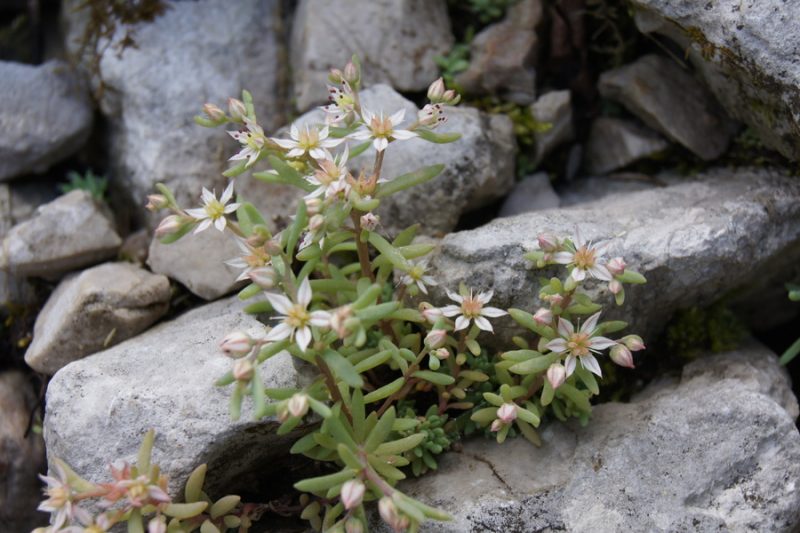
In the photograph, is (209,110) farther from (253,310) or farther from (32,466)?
(32,466)

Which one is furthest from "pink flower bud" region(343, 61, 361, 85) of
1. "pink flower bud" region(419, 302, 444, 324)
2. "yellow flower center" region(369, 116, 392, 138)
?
"pink flower bud" region(419, 302, 444, 324)

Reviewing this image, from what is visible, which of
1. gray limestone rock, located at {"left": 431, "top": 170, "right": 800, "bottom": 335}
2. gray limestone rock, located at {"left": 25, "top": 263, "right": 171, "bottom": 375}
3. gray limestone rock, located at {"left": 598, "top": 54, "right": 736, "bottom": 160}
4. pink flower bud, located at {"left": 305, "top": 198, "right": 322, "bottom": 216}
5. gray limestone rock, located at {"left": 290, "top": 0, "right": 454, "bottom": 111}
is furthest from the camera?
gray limestone rock, located at {"left": 290, "top": 0, "right": 454, "bottom": 111}

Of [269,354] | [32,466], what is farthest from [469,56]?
[32,466]

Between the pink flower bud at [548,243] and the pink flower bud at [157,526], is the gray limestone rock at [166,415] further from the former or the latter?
the pink flower bud at [548,243]

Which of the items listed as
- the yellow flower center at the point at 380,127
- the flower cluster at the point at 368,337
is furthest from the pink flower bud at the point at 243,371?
the yellow flower center at the point at 380,127

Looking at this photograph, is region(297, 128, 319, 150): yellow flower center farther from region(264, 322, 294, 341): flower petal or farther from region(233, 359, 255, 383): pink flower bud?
region(233, 359, 255, 383): pink flower bud

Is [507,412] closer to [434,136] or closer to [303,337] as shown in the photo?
[303,337]
